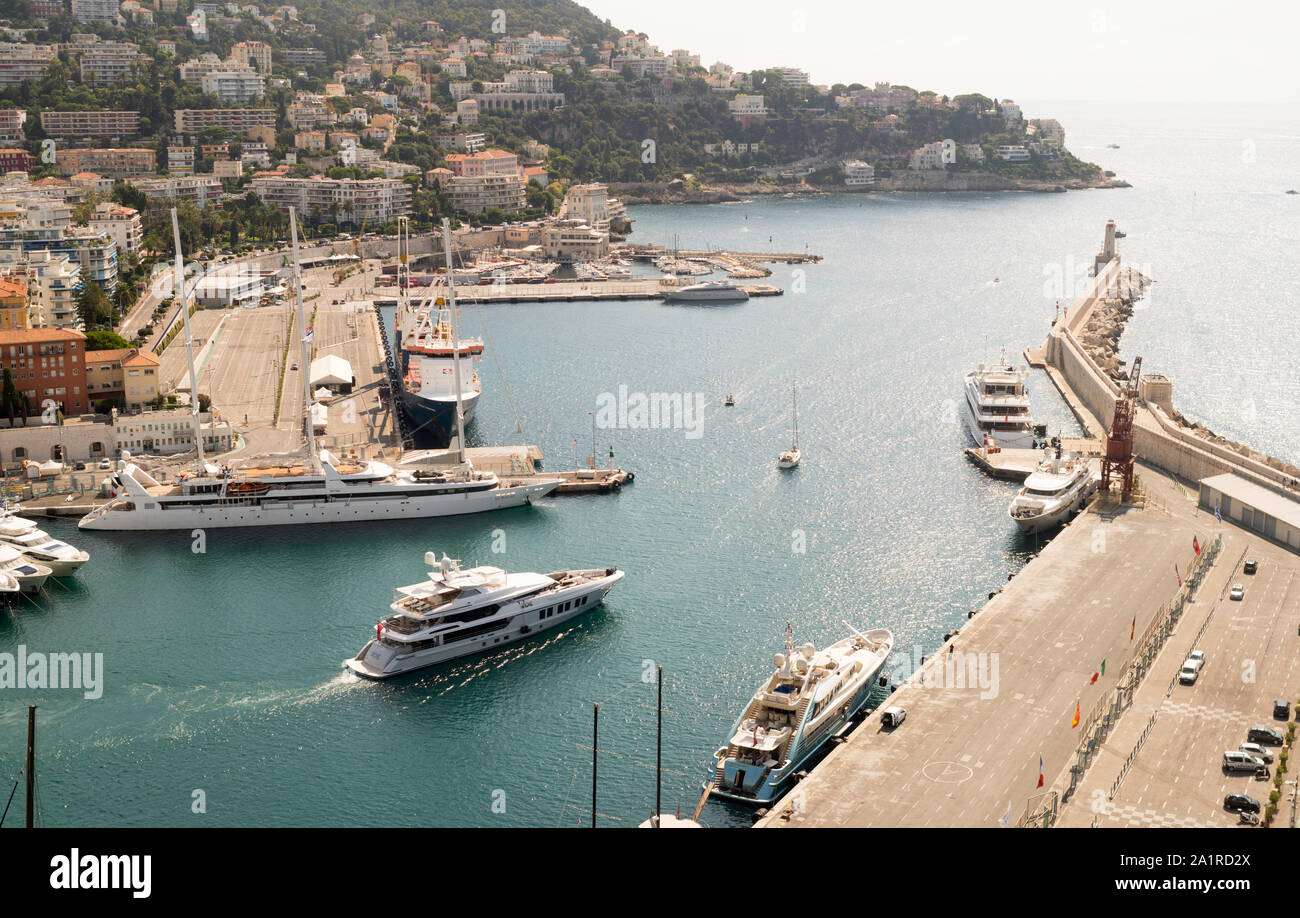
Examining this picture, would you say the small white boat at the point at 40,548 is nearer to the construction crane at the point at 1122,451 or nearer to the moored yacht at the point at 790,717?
the moored yacht at the point at 790,717

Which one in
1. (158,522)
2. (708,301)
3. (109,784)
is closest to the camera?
(109,784)

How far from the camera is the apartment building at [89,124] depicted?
11375 cm

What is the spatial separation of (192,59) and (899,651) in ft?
409

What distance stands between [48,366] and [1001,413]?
31.3 metres

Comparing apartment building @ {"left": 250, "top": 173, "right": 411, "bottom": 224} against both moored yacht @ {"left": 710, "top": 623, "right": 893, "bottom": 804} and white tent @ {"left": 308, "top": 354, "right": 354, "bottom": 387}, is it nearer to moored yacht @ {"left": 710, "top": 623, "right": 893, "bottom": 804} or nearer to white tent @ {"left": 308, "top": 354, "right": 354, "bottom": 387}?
white tent @ {"left": 308, "top": 354, "right": 354, "bottom": 387}

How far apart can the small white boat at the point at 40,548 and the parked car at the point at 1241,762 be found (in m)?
26.1

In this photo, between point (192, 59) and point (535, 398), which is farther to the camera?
point (192, 59)

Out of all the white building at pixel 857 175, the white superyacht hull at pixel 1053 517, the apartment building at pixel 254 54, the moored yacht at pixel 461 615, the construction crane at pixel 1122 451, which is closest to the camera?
the moored yacht at pixel 461 615

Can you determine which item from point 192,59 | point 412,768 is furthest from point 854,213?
point 412,768

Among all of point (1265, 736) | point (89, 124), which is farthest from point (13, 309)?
point (89, 124)

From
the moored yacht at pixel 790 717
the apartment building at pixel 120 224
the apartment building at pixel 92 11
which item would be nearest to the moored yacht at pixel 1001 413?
the moored yacht at pixel 790 717

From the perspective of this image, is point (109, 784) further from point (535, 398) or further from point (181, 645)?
point (535, 398)

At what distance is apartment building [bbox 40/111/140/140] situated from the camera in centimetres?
11375
